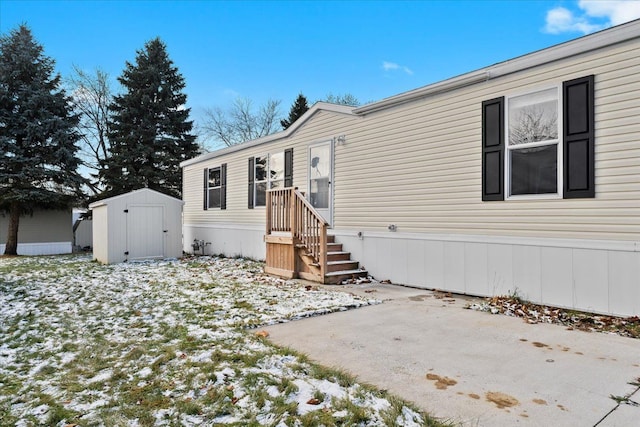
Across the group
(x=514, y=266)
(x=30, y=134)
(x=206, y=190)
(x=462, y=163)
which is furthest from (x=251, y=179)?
(x=30, y=134)

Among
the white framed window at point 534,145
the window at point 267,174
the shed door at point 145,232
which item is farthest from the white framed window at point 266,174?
the white framed window at point 534,145

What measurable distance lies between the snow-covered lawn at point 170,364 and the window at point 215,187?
6014mm

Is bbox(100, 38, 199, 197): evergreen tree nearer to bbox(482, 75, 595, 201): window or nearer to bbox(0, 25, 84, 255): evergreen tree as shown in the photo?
bbox(0, 25, 84, 255): evergreen tree

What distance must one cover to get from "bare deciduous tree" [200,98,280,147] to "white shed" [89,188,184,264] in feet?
57.4

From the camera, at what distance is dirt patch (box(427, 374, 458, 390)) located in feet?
8.91

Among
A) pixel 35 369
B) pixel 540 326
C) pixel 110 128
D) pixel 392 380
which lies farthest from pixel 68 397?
pixel 110 128

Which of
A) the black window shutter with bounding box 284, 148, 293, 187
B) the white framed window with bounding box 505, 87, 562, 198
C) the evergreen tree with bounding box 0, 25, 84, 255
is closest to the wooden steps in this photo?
the black window shutter with bounding box 284, 148, 293, 187

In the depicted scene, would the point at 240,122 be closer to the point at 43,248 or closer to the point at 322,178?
the point at 43,248

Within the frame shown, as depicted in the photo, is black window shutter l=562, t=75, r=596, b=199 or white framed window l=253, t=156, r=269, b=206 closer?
black window shutter l=562, t=75, r=596, b=199

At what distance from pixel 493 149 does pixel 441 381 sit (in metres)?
3.87

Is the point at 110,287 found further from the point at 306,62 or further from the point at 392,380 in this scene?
the point at 306,62

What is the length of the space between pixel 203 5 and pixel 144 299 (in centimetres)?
1147

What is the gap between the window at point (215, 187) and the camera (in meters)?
12.1

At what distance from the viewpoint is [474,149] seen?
5848 mm
